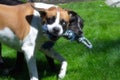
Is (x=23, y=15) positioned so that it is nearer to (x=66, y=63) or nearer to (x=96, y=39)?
(x=66, y=63)

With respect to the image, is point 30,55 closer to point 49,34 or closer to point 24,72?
point 49,34

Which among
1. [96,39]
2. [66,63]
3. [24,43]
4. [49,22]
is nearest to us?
[49,22]

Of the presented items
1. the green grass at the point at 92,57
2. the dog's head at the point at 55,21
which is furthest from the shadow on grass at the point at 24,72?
the dog's head at the point at 55,21

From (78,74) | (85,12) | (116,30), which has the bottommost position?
(85,12)

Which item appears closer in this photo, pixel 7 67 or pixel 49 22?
pixel 49 22

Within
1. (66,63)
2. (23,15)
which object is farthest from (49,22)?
(66,63)

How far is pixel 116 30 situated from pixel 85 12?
2.42 meters

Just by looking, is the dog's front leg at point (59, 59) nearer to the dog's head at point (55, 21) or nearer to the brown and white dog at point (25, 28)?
the brown and white dog at point (25, 28)

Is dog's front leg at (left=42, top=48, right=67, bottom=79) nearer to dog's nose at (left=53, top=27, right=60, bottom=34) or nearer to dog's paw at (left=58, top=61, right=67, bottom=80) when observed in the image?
dog's paw at (left=58, top=61, right=67, bottom=80)

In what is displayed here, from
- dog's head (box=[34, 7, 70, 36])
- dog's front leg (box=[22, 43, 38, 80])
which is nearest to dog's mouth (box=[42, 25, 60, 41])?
dog's head (box=[34, 7, 70, 36])

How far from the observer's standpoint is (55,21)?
458 centimetres

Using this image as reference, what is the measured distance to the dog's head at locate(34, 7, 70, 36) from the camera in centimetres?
457

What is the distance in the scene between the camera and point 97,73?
18.2ft

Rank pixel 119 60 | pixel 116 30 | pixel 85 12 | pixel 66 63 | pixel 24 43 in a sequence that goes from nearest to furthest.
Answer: pixel 24 43 < pixel 66 63 < pixel 119 60 < pixel 116 30 < pixel 85 12
